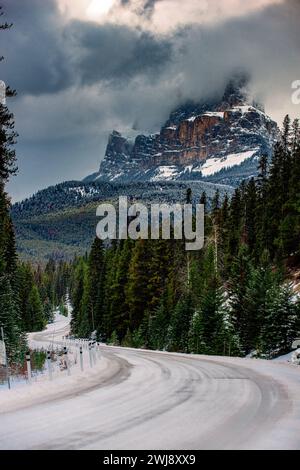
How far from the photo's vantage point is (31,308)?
99188 millimetres

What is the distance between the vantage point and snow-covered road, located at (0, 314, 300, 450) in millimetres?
7090

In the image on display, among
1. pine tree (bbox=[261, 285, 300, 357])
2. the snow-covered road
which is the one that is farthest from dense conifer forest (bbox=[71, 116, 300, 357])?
the snow-covered road

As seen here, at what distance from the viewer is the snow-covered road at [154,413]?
7090mm

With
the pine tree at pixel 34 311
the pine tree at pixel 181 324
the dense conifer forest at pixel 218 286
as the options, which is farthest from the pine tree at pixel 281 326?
the pine tree at pixel 34 311

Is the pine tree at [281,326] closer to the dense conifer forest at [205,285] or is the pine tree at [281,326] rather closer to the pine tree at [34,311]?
the dense conifer forest at [205,285]

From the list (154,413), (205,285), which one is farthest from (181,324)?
(154,413)

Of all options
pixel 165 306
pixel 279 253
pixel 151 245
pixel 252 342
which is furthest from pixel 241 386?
pixel 151 245

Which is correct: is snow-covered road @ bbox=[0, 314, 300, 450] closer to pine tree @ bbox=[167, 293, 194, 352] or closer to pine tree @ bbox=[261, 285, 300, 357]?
pine tree @ bbox=[261, 285, 300, 357]

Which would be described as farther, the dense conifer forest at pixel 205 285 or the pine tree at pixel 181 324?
the pine tree at pixel 181 324

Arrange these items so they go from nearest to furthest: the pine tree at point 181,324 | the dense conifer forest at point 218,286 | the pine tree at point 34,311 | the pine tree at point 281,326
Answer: the pine tree at point 281,326
the dense conifer forest at point 218,286
the pine tree at point 181,324
the pine tree at point 34,311

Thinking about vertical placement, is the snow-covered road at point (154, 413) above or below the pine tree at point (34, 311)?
above
